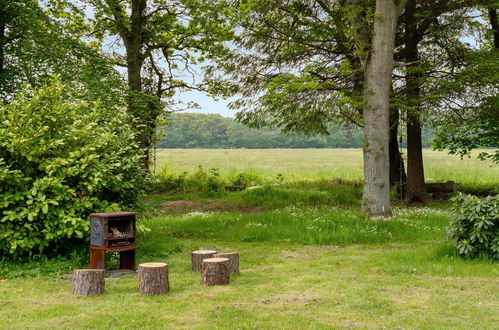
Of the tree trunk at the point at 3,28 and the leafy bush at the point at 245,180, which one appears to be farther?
the leafy bush at the point at 245,180

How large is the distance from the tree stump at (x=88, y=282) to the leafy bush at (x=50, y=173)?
1896 mm

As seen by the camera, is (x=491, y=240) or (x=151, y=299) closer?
(x=151, y=299)

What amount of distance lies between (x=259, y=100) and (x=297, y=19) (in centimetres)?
334

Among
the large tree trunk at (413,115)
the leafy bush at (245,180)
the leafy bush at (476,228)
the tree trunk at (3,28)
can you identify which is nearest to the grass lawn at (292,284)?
the leafy bush at (476,228)

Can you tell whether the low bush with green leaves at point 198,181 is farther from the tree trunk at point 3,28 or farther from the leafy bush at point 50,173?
the leafy bush at point 50,173

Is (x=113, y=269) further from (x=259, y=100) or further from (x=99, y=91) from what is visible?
(x=259, y=100)

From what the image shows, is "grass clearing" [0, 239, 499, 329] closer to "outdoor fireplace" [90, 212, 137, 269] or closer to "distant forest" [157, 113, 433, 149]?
"outdoor fireplace" [90, 212, 137, 269]

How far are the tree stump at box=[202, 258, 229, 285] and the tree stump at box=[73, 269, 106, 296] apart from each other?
1.59m

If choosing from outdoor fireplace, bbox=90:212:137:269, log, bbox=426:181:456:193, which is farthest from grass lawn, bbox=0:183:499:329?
log, bbox=426:181:456:193

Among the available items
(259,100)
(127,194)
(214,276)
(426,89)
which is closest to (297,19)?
(259,100)

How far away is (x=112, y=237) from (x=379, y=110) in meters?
8.52

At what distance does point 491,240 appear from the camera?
947 cm

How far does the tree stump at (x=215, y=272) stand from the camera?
8.20 metres

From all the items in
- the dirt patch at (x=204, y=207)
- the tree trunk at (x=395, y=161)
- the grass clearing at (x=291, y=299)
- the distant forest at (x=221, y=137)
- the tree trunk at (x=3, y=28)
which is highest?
the tree trunk at (x=3, y=28)
